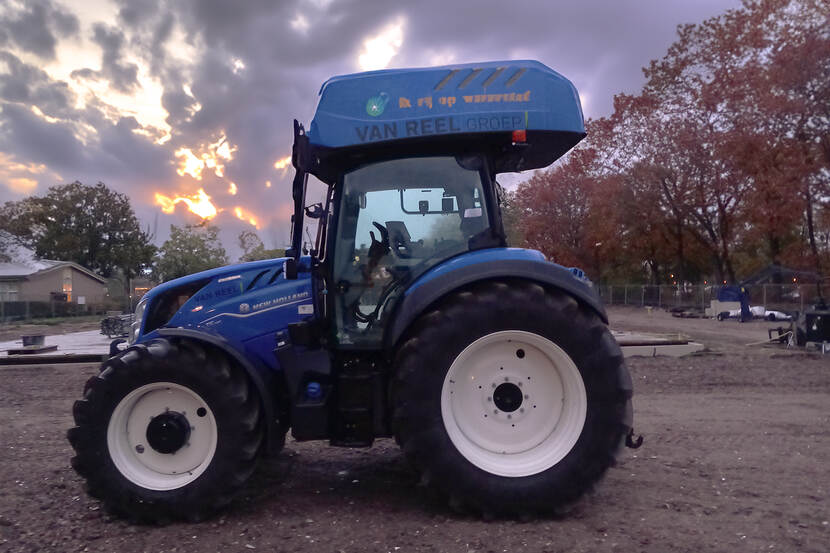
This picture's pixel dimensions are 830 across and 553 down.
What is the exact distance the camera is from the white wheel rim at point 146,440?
416 cm

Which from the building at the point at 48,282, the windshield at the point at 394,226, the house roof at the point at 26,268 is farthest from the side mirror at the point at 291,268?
the house roof at the point at 26,268

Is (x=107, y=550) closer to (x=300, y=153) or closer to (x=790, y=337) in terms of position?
(x=300, y=153)

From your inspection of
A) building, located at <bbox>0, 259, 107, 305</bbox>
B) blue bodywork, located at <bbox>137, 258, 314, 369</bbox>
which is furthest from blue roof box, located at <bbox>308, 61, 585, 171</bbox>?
building, located at <bbox>0, 259, 107, 305</bbox>

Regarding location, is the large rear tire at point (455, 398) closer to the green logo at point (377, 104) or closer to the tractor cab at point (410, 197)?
the tractor cab at point (410, 197)

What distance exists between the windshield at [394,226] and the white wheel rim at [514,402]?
0.73 m

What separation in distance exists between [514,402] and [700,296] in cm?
3616

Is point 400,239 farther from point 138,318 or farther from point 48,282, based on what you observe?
point 48,282

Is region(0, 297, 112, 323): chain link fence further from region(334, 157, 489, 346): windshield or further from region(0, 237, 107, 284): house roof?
region(334, 157, 489, 346): windshield

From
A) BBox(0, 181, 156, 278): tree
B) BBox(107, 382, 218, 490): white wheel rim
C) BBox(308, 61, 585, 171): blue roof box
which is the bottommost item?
BBox(107, 382, 218, 490): white wheel rim

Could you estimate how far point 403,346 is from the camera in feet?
13.3

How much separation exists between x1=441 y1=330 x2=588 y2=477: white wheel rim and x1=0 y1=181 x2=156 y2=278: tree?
215ft

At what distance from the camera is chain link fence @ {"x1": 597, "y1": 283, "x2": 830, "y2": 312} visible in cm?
3041

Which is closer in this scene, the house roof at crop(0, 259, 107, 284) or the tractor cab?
the tractor cab

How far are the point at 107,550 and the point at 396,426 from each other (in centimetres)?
176
